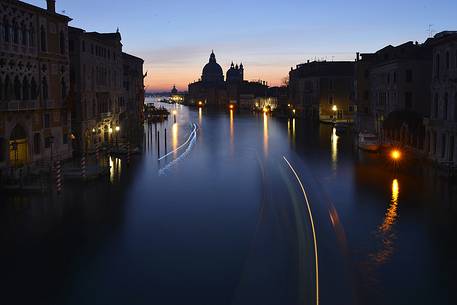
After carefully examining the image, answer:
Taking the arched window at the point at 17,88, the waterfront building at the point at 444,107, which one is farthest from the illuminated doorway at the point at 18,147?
the waterfront building at the point at 444,107

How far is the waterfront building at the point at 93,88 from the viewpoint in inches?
1697

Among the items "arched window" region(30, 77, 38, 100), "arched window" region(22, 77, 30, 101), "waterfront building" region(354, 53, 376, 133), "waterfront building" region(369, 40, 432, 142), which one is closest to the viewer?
"arched window" region(22, 77, 30, 101)

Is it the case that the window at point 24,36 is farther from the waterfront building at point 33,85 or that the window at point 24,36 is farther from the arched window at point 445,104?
the arched window at point 445,104

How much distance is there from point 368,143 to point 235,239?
29612 mm

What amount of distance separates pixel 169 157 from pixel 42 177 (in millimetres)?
14981

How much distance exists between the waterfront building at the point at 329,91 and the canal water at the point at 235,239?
62.2 meters

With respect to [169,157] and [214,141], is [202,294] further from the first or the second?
[214,141]

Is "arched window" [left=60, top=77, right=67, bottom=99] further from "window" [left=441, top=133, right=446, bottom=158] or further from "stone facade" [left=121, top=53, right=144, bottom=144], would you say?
"window" [left=441, top=133, right=446, bottom=158]

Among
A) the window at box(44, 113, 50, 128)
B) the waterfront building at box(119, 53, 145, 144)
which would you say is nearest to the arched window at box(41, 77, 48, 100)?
the window at box(44, 113, 50, 128)

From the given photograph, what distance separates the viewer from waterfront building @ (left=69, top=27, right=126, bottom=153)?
43.1 metres

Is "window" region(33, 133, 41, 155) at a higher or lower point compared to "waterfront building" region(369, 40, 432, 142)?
lower

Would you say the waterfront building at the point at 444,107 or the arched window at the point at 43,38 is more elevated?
the arched window at the point at 43,38

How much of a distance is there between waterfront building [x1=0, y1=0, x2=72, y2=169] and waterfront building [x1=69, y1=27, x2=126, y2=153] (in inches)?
105

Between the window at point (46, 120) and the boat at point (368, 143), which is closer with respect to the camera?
the window at point (46, 120)
